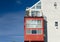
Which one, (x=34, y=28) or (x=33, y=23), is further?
(x=33, y=23)

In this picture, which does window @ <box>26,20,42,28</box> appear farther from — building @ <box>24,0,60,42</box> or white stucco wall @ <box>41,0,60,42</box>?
white stucco wall @ <box>41,0,60,42</box>

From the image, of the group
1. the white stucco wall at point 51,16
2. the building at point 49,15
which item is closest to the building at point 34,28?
the building at point 49,15

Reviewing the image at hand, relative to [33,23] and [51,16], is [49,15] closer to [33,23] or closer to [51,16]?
[51,16]

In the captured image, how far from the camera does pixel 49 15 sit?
77438 millimetres

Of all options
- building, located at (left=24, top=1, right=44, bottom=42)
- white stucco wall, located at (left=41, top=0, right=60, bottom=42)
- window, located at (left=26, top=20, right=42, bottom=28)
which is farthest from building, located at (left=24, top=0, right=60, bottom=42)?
window, located at (left=26, top=20, right=42, bottom=28)

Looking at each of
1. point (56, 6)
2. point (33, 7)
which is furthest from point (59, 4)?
point (33, 7)

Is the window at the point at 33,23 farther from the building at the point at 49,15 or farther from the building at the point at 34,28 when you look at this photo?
the building at the point at 49,15

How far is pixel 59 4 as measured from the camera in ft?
257

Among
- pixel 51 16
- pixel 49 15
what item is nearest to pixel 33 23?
pixel 49 15

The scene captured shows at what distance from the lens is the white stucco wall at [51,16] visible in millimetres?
75938

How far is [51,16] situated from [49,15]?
0.53 m

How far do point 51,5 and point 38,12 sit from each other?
11.5 ft

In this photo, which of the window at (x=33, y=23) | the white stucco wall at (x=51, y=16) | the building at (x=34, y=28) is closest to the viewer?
the building at (x=34, y=28)

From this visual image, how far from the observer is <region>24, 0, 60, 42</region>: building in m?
75.9
